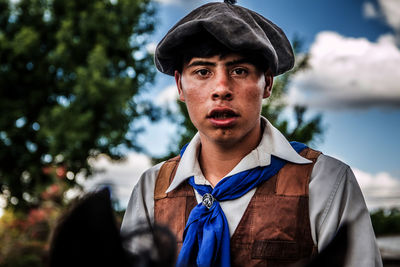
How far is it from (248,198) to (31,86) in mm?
14380

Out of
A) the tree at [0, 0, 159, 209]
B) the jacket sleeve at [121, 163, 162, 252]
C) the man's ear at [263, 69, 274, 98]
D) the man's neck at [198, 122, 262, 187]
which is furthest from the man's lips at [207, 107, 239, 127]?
the tree at [0, 0, 159, 209]

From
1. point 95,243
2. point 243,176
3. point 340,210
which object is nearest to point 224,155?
point 243,176

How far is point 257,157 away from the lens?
178cm

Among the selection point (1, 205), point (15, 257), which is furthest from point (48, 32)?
point (15, 257)

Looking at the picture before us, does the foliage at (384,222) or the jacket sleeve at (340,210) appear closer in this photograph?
the jacket sleeve at (340,210)

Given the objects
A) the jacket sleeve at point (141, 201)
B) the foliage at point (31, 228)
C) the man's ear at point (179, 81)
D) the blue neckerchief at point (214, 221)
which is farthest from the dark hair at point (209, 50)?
the foliage at point (31, 228)

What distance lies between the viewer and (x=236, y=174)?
173cm

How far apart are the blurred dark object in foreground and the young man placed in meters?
0.64

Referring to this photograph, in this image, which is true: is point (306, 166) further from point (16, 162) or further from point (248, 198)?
point (16, 162)

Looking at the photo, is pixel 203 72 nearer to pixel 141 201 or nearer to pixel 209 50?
pixel 209 50

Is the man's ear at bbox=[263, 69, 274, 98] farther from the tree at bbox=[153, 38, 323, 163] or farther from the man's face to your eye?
the tree at bbox=[153, 38, 323, 163]

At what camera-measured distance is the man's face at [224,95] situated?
1646mm

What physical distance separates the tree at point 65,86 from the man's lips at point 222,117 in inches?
433

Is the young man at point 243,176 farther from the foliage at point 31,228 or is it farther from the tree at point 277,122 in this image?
the foliage at point 31,228
